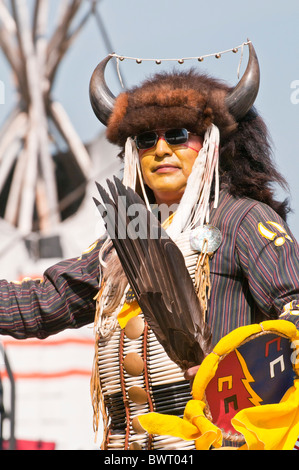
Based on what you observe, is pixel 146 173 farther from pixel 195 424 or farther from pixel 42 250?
pixel 42 250

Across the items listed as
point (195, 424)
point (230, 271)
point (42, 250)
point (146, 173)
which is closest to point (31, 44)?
point (42, 250)

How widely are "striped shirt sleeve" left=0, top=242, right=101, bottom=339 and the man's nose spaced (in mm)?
470

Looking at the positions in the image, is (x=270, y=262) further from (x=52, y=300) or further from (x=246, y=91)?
(x=52, y=300)

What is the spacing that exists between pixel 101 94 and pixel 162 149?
358 millimetres

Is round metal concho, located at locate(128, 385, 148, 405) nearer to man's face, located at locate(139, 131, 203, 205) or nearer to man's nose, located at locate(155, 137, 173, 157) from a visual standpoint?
man's face, located at locate(139, 131, 203, 205)

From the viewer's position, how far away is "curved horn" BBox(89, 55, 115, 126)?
3256 millimetres

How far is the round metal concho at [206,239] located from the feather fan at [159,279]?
0.23 m

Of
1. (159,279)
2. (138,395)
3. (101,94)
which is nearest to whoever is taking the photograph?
(159,279)

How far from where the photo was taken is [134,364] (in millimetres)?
2883

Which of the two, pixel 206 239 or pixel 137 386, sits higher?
pixel 206 239

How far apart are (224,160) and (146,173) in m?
0.30

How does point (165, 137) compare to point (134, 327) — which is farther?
point (165, 137)

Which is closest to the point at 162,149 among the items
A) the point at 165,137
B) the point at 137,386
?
the point at 165,137

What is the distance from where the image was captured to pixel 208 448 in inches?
96.8
